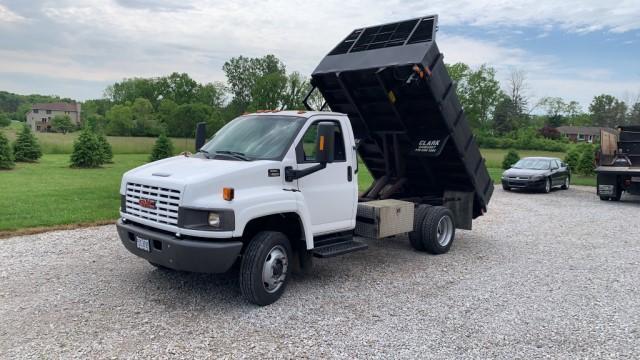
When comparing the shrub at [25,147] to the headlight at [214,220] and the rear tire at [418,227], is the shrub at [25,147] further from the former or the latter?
the headlight at [214,220]

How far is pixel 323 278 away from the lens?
682 cm

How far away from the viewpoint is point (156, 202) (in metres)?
5.32

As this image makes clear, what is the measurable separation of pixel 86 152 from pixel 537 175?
21046 mm

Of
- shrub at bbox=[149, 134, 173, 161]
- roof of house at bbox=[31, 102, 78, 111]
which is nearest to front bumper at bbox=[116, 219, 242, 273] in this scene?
shrub at bbox=[149, 134, 173, 161]

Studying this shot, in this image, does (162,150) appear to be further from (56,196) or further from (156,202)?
(156,202)

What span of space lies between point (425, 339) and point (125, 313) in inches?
128

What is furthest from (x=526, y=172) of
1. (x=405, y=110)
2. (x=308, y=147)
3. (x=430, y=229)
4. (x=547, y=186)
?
(x=308, y=147)

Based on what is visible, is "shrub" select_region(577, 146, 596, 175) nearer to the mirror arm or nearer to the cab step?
the cab step

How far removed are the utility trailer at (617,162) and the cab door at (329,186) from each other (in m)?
13.4

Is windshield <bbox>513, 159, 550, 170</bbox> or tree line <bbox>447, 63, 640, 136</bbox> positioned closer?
windshield <bbox>513, 159, 550, 170</bbox>

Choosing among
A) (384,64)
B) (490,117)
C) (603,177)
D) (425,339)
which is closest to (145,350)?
(425,339)

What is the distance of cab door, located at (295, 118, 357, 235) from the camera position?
236 inches

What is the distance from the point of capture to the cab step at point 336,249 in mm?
6090

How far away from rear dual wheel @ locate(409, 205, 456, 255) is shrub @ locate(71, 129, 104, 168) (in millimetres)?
20475
